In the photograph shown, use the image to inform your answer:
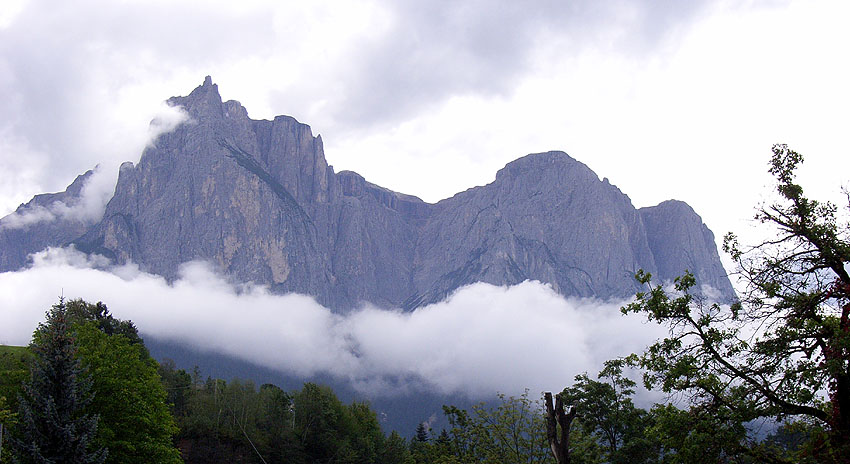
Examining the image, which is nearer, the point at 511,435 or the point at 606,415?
the point at 606,415

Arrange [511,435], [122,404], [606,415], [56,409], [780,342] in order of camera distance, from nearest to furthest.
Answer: [780,342]
[56,409]
[122,404]
[606,415]
[511,435]

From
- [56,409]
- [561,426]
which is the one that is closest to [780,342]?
[561,426]

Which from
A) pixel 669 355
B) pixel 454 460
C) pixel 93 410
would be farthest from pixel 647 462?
pixel 93 410

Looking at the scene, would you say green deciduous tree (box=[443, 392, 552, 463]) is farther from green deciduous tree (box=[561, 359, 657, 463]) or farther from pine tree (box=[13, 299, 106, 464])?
pine tree (box=[13, 299, 106, 464])

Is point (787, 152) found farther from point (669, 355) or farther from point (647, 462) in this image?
point (647, 462)

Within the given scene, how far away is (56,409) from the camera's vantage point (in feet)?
92.2

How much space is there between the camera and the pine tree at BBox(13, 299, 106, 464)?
2702cm

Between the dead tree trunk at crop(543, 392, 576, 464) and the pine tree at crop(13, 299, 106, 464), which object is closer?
the dead tree trunk at crop(543, 392, 576, 464)

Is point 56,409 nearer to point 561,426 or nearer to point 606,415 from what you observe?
point 561,426

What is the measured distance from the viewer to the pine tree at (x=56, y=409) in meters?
27.0

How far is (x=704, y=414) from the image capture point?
1373 cm

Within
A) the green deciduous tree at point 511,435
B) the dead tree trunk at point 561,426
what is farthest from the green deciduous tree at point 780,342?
the green deciduous tree at point 511,435

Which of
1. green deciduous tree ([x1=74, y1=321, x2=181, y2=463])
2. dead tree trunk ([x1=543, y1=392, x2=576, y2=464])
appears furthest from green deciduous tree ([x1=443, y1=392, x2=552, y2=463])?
dead tree trunk ([x1=543, y1=392, x2=576, y2=464])

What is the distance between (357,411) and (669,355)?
94965 millimetres
